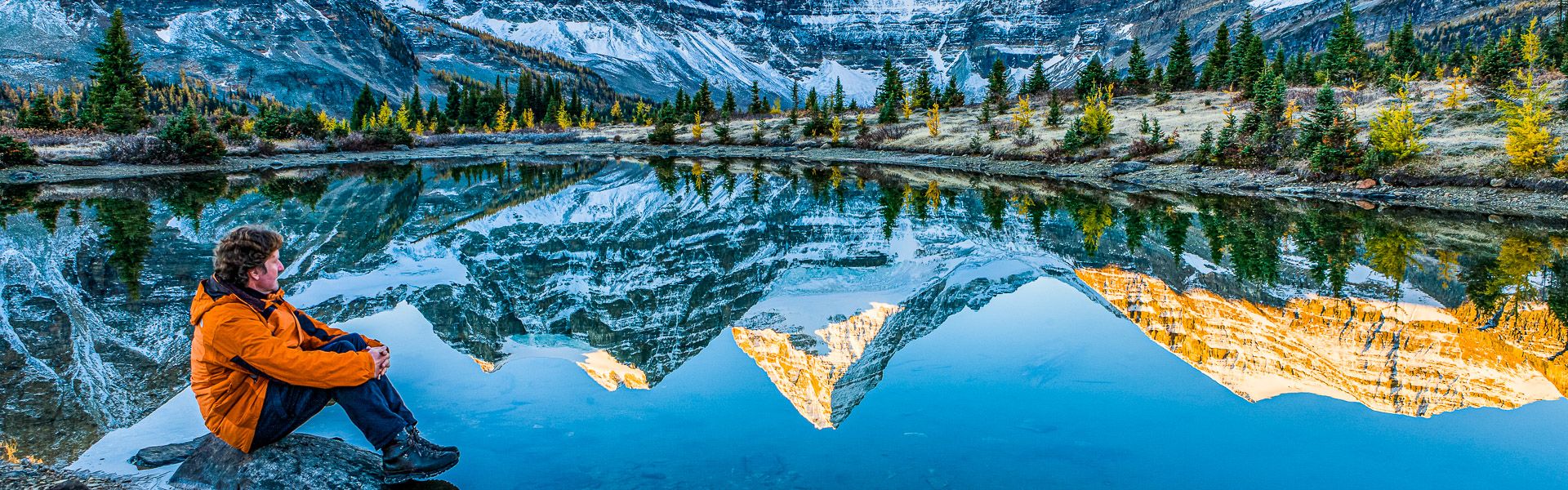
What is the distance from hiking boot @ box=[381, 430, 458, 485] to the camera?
4258mm

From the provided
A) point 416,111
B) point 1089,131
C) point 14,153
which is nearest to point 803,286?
point 1089,131

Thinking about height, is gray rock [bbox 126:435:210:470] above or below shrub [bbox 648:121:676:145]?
below

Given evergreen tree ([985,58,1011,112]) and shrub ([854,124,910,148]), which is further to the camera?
evergreen tree ([985,58,1011,112])

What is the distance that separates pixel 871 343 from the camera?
310 inches

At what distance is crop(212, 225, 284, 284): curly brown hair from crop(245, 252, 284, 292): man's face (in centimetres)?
2

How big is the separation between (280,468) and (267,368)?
1.80ft

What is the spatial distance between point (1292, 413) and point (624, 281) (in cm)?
757

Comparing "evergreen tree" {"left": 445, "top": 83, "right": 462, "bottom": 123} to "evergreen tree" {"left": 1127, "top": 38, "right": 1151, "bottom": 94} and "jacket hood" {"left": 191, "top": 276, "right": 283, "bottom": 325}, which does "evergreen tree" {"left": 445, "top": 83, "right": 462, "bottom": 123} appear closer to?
"evergreen tree" {"left": 1127, "top": 38, "right": 1151, "bottom": 94}

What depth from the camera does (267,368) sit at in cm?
392

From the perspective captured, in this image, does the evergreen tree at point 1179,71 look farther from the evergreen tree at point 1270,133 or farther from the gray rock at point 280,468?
the gray rock at point 280,468

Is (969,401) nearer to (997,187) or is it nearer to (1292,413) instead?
(1292,413)

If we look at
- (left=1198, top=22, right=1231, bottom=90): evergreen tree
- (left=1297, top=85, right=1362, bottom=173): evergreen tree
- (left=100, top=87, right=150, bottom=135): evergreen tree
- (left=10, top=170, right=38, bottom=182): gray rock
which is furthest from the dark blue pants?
(left=1198, top=22, right=1231, bottom=90): evergreen tree

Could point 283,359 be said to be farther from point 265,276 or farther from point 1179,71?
point 1179,71

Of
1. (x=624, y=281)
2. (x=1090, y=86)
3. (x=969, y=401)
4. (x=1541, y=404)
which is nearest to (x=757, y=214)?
(x=624, y=281)
